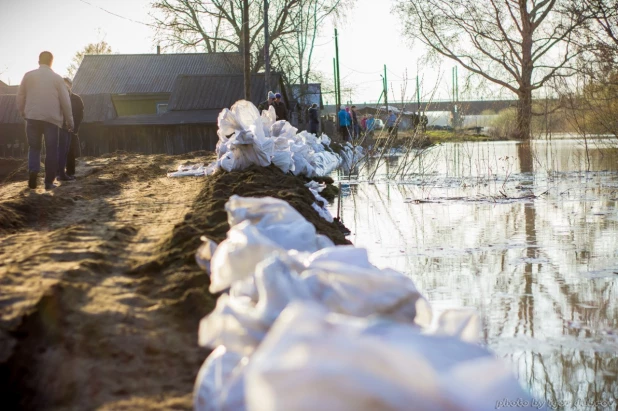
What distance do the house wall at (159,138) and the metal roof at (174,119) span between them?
17cm

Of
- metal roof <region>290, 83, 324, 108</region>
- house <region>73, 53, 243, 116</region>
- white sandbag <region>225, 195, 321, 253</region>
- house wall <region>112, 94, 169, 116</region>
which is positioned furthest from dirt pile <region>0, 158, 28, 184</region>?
house wall <region>112, 94, 169, 116</region>

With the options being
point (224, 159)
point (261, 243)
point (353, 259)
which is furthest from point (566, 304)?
point (224, 159)

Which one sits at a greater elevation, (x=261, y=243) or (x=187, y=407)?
(x=261, y=243)

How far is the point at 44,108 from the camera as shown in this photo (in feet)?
30.7

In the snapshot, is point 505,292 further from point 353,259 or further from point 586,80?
point 586,80

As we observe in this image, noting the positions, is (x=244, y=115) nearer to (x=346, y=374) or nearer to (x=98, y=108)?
(x=346, y=374)

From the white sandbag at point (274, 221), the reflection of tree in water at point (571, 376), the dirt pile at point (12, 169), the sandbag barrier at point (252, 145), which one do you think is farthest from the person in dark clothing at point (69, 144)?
the reflection of tree in water at point (571, 376)

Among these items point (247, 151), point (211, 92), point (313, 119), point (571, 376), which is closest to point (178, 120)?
point (211, 92)

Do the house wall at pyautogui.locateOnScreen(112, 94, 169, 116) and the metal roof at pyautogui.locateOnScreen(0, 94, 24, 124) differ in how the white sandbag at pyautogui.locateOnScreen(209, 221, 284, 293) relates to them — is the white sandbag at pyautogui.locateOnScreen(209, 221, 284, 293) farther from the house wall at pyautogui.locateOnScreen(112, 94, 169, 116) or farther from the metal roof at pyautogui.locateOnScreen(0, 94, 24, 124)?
the house wall at pyautogui.locateOnScreen(112, 94, 169, 116)

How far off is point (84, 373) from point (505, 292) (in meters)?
3.42

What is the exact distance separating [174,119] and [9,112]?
414 inches

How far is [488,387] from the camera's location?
6.65 ft

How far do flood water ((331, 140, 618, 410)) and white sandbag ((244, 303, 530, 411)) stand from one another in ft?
6.05

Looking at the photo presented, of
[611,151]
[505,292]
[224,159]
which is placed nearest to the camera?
[505,292]
